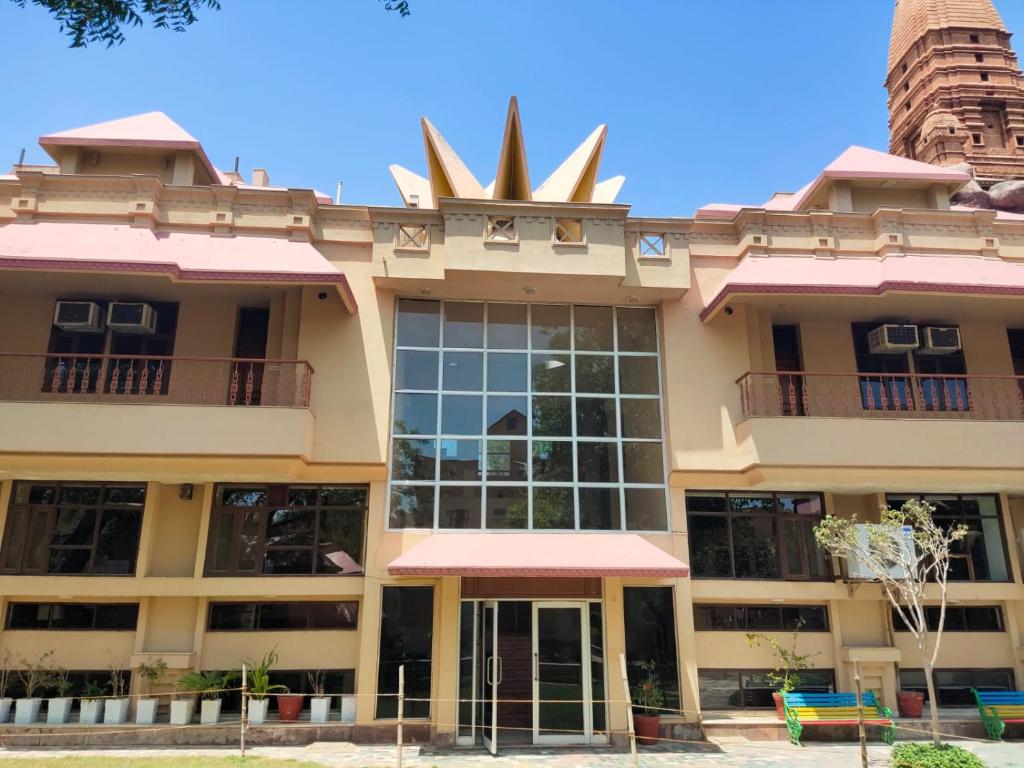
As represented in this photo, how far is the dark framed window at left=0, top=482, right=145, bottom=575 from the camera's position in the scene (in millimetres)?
11773

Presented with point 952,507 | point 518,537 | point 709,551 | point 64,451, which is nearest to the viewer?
point 64,451

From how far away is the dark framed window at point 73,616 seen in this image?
38.3 ft

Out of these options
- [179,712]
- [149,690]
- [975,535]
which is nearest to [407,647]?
[179,712]

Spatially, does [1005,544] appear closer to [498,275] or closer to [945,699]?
[945,699]

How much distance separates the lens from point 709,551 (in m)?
12.5

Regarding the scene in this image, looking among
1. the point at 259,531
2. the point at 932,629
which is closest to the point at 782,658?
the point at 932,629

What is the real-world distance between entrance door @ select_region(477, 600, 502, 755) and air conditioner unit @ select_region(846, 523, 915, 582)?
6.08 m

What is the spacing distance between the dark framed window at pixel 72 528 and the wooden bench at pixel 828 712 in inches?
454

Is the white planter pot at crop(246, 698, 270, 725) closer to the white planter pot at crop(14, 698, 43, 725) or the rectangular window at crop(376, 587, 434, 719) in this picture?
the rectangular window at crop(376, 587, 434, 719)

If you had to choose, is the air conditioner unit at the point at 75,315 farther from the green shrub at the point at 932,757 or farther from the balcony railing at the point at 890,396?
the green shrub at the point at 932,757

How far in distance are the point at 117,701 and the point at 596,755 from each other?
7.70 m

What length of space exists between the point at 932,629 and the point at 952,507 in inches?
94.6

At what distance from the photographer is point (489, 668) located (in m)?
11.2

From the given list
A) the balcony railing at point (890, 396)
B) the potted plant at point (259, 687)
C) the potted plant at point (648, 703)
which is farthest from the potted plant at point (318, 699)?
the balcony railing at point (890, 396)
